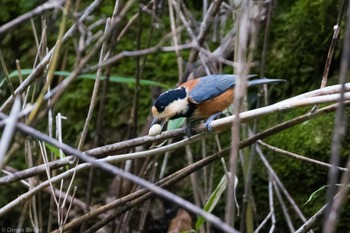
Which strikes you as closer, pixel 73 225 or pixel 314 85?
pixel 73 225

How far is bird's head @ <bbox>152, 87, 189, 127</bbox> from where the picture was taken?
221cm

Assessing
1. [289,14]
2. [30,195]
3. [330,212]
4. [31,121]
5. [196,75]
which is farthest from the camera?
[289,14]

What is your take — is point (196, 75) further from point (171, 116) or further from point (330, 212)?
point (330, 212)

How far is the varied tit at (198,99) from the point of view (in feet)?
7.26

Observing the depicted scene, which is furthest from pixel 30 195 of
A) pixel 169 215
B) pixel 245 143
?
pixel 169 215

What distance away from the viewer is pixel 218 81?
7.91 feet

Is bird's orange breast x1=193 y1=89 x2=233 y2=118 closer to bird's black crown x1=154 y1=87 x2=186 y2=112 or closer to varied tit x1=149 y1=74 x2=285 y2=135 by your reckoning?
varied tit x1=149 y1=74 x2=285 y2=135

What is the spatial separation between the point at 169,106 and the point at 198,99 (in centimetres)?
17

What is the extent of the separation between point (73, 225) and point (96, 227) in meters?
0.12

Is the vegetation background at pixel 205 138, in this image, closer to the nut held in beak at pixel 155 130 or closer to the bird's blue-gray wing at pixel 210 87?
the bird's blue-gray wing at pixel 210 87

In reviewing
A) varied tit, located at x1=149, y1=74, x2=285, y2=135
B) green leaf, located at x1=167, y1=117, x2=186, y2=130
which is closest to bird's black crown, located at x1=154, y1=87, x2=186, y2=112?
varied tit, located at x1=149, y1=74, x2=285, y2=135

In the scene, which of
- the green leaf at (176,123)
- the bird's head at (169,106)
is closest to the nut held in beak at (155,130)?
the bird's head at (169,106)

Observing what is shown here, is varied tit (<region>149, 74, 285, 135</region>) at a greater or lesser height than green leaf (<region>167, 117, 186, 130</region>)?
greater

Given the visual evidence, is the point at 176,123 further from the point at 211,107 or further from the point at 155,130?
the point at 155,130
